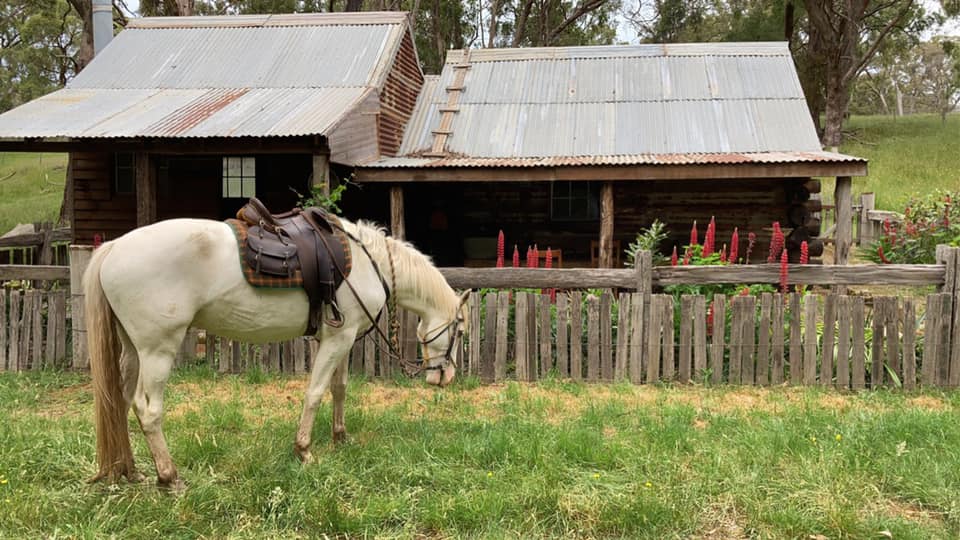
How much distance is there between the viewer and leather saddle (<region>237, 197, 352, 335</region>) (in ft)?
15.4

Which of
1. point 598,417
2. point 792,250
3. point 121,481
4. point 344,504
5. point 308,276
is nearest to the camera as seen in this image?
point 344,504

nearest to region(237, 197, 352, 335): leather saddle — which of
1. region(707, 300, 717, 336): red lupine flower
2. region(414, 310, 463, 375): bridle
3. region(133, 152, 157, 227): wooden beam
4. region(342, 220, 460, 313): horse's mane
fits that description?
region(342, 220, 460, 313): horse's mane

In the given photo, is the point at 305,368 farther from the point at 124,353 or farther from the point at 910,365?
the point at 910,365

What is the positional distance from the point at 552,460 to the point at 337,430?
1.56m

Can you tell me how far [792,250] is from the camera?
12867 mm

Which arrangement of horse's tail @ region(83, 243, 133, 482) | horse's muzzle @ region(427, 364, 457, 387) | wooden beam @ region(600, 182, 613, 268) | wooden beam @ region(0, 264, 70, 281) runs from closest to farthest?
horse's tail @ region(83, 243, 133, 482) → horse's muzzle @ region(427, 364, 457, 387) → wooden beam @ region(0, 264, 70, 281) → wooden beam @ region(600, 182, 613, 268)

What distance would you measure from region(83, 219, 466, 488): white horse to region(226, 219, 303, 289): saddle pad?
35 millimetres

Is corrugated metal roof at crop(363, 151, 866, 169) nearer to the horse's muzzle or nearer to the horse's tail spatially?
the horse's muzzle

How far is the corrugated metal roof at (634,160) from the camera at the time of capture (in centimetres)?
1092

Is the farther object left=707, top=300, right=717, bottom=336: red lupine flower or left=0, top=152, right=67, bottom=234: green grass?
left=0, top=152, right=67, bottom=234: green grass

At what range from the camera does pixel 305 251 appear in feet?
15.8

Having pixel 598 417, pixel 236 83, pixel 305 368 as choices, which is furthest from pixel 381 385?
pixel 236 83

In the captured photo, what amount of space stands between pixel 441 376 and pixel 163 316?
1.97 m

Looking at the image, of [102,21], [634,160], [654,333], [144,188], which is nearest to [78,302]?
[144,188]
